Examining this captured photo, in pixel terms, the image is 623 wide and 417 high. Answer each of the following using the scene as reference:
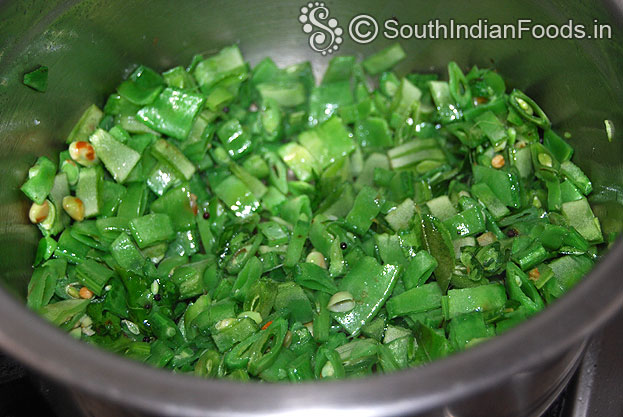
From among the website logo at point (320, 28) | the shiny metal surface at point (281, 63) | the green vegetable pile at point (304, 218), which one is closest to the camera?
the shiny metal surface at point (281, 63)

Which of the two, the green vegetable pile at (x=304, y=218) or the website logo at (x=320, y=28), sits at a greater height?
the website logo at (x=320, y=28)

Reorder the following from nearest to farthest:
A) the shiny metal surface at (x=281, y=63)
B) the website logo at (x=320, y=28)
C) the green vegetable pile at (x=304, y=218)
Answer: the shiny metal surface at (x=281, y=63) → the green vegetable pile at (x=304, y=218) → the website logo at (x=320, y=28)

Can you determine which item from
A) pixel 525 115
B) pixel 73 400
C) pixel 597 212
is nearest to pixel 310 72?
pixel 525 115

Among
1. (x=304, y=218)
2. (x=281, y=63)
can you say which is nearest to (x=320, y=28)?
(x=281, y=63)

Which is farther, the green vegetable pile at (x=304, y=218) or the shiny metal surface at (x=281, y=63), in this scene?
the green vegetable pile at (x=304, y=218)
